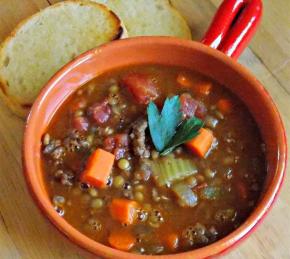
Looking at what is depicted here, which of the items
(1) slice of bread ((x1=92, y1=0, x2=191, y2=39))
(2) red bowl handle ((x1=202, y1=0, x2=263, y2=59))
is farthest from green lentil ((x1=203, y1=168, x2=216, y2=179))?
(1) slice of bread ((x1=92, y1=0, x2=191, y2=39))

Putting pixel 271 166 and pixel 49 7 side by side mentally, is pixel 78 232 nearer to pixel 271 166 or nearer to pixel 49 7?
pixel 271 166

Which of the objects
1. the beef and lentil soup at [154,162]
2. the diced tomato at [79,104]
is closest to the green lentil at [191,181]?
the beef and lentil soup at [154,162]

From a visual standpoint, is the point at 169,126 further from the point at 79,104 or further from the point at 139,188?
the point at 79,104

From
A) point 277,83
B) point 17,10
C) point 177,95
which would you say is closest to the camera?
point 177,95

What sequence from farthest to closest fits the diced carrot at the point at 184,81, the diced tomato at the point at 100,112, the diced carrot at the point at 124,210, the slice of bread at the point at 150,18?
the slice of bread at the point at 150,18 → the diced carrot at the point at 184,81 → the diced tomato at the point at 100,112 → the diced carrot at the point at 124,210

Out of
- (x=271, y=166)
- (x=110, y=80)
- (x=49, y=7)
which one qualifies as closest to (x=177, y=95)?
(x=110, y=80)

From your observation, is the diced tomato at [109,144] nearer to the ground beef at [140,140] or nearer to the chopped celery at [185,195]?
the ground beef at [140,140]
